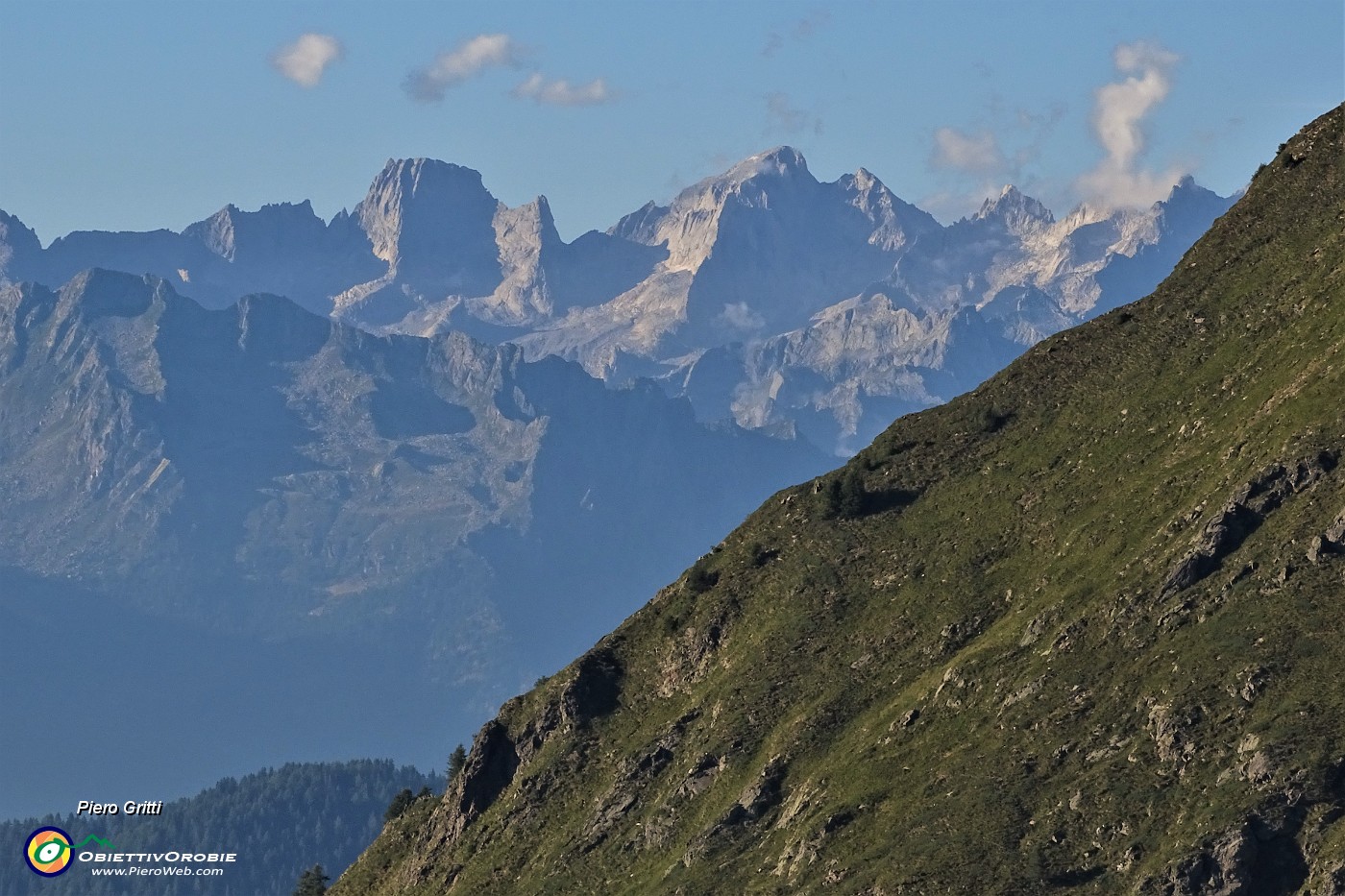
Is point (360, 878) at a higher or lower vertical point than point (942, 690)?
higher

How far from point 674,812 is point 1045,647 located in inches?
1115

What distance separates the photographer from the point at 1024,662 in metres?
124

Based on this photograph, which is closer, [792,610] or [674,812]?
[674,812]

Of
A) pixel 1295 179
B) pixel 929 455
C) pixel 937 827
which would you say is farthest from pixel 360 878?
pixel 1295 179

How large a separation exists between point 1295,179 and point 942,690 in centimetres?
6282

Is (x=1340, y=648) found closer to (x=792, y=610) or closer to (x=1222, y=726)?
(x=1222, y=726)

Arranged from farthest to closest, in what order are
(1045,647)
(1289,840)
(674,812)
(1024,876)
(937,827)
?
(674,812) < (1045,647) < (937,827) < (1024,876) < (1289,840)

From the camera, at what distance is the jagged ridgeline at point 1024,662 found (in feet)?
348

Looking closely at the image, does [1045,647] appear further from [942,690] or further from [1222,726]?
[1222,726]

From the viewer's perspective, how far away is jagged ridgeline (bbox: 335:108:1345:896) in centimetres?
10594

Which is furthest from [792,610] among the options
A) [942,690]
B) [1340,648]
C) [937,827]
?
[1340,648]

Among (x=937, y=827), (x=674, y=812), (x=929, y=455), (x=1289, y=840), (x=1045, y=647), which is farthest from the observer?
(x=929, y=455)

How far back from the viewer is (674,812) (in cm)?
13650

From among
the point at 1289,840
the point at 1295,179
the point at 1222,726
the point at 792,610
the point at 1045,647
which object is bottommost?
the point at 1289,840
